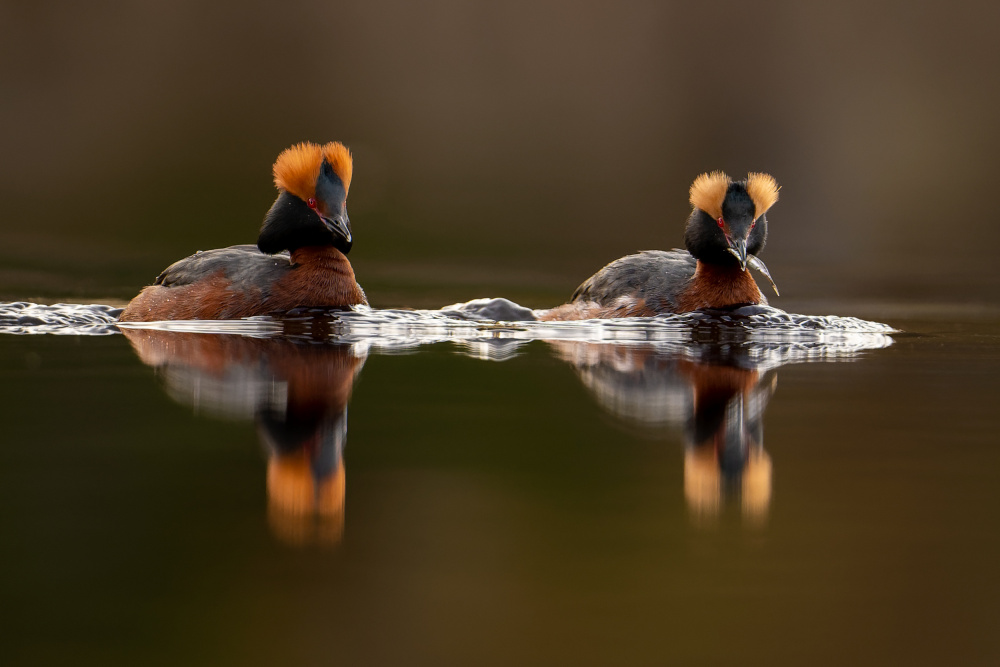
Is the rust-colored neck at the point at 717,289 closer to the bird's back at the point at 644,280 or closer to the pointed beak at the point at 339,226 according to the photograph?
the bird's back at the point at 644,280

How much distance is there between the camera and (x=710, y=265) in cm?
871

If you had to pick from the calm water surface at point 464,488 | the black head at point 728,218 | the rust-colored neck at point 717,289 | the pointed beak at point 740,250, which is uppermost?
the black head at point 728,218

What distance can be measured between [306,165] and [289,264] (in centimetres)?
79

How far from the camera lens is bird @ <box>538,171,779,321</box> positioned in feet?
27.7

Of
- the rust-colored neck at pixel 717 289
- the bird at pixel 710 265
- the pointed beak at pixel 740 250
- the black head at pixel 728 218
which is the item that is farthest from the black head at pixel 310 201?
the pointed beak at pixel 740 250

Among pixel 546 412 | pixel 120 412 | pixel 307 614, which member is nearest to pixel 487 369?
pixel 546 412

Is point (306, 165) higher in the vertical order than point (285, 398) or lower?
higher

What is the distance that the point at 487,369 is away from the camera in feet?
17.6

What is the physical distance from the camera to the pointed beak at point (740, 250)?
8172 mm

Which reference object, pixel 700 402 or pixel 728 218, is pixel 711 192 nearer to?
pixel 728 218

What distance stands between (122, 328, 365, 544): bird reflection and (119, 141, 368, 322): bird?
0.86 m

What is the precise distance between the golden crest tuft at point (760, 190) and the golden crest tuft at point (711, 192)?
194 millimetres

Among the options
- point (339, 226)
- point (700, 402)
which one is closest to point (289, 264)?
point (339, 226)

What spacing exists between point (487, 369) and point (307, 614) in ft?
11.9
